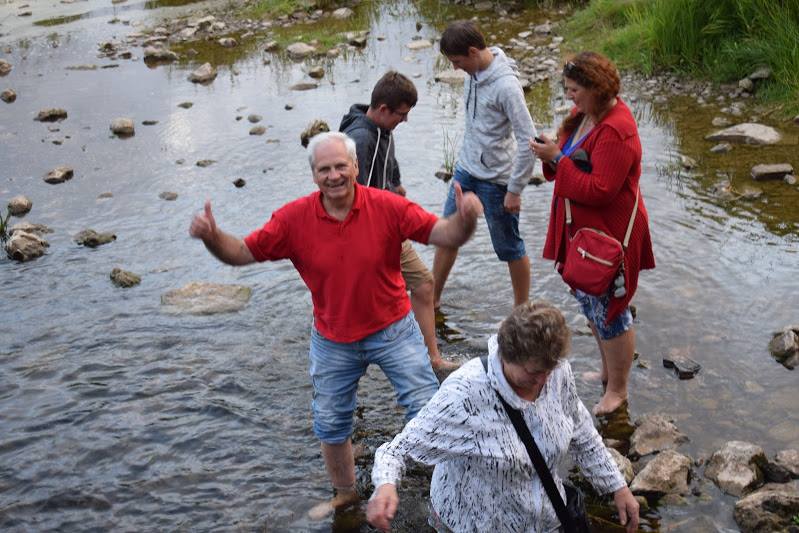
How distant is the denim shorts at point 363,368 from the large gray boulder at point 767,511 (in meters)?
1.70

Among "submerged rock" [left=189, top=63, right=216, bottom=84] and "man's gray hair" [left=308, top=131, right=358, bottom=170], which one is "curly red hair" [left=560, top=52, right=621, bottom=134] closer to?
"man's gray hair" [left=308, top=131, right=358, bottom=170]

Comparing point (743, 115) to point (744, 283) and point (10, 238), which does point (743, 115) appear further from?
point (10, 238)

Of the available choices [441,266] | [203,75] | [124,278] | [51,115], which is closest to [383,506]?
[441,266]

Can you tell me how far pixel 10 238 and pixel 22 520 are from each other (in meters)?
4.57

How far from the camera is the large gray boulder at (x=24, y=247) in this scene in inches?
357

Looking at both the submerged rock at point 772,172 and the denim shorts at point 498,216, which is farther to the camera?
the submerged rock at point 772,172

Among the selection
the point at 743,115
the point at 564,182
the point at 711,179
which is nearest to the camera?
the point at 564,182

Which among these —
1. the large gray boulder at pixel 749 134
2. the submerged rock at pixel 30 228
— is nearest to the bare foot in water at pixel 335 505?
the submerged rock at pixel 30 228

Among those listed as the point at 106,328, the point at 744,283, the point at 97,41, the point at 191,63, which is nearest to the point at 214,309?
the point at 106,328

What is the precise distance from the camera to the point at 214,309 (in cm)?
801

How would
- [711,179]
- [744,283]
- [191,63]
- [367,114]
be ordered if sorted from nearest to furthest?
[367,114], [744,283], [711,179], [191,63]

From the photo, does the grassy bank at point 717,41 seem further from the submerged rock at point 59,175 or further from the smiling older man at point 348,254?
the smiling older man at point 348,254

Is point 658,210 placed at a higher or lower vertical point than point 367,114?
lower

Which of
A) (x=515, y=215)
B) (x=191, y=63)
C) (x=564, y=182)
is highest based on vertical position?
(x=564, y=182)
